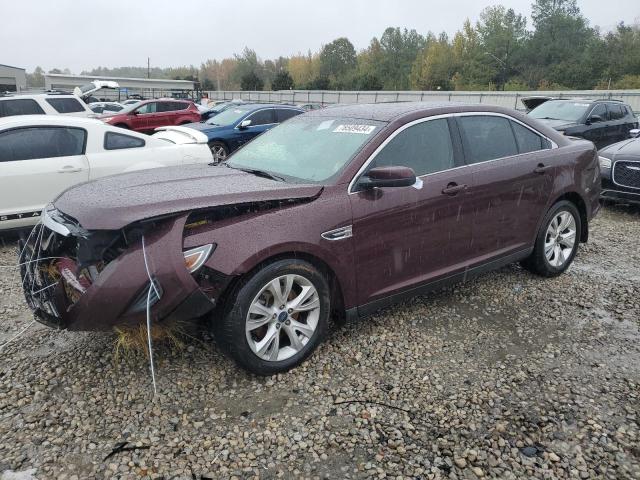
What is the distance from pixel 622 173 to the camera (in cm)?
764

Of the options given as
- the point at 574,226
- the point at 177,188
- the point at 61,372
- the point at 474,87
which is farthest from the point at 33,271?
the point at 474,87

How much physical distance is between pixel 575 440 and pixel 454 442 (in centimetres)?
64

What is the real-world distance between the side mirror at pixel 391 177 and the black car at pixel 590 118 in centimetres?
848

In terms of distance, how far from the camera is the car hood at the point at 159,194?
→ 2.81m

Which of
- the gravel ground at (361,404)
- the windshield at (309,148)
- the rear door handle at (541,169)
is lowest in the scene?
the gravel ground at (361,404)

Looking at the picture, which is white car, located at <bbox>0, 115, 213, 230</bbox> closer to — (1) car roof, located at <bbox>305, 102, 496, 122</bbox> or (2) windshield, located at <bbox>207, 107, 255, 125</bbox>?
(1) car roof, located at <bbox>305, 102, 496, 122</bbox>

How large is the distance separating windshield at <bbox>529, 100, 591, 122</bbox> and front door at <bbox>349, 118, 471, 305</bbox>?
27.8 ft

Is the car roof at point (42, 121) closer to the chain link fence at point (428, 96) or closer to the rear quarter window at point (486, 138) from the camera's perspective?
the rear quarter window at point (486, 138)

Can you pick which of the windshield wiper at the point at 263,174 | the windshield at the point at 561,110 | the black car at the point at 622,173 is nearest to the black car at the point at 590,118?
the windshield at the point at 561,110

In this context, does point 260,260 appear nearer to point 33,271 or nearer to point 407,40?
point 33,271

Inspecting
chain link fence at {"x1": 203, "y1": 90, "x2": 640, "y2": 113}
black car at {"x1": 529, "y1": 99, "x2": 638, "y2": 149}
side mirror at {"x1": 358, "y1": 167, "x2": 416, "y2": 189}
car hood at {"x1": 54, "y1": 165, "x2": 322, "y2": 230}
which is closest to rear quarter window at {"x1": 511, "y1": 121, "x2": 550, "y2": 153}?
side mirror at {"x1": 358, "y1": 167, "x2": 416, "y2": 189}

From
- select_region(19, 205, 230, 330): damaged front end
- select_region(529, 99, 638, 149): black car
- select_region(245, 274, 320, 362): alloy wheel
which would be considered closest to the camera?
select_region(19, 205, 230, 330): damaged front end

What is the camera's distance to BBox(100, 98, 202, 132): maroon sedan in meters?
16.5

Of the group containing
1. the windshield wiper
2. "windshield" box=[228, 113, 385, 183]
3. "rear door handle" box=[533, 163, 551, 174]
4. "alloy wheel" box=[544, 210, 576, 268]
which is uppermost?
"windshield" box=[228, 113, 385, 183]
